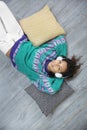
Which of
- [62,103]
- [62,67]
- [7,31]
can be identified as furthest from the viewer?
[7,31]

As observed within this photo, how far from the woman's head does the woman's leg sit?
1.30 ft

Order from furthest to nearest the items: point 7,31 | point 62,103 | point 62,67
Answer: point 7,31 < point 62,103 < point 62,67

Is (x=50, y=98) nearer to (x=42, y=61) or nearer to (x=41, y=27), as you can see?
(x=42, y=61)

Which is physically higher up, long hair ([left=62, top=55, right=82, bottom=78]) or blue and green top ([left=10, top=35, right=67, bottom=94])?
blue and green top ([left=10, top=35, right=67, bottom=94])

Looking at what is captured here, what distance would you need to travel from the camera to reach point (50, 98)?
1837 mm

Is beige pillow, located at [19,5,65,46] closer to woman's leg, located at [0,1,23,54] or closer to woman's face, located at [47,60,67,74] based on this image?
woman's leg, located at [0,1,23,54]

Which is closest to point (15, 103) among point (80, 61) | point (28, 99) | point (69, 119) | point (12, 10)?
point (28, 99)

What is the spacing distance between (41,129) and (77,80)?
49 cm

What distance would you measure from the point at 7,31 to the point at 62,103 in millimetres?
758

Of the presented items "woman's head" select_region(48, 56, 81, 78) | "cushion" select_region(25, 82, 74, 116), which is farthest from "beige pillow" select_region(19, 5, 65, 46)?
"cushion" select_region(25, 82, 74, 116)

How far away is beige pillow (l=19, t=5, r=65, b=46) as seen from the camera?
75.2 inches

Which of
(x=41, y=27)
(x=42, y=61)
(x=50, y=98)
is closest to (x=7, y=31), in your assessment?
(x=41, y=27)

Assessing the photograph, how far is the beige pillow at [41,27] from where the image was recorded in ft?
6.27

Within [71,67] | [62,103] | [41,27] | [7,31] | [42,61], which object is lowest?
[62,103]
